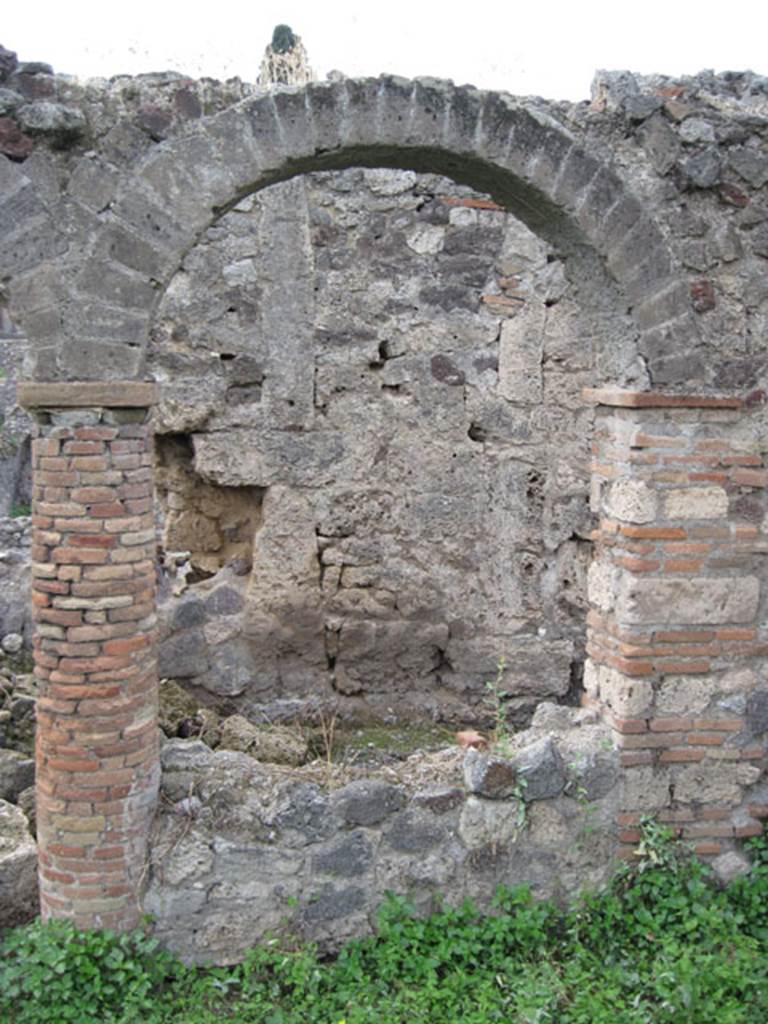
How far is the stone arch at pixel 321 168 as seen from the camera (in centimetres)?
356

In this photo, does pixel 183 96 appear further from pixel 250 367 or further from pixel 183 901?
pixel 183 901

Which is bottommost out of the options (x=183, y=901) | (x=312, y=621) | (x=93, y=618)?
(x=183, y=901)

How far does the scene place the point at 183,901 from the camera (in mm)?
3801

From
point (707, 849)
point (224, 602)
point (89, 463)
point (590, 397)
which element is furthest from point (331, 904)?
point (224, 602)

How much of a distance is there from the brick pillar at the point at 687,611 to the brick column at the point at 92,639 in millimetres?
1992

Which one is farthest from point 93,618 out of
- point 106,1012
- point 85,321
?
point 106,1012

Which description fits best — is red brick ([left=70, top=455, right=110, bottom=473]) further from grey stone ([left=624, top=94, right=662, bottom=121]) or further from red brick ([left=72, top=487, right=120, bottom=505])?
grey stone ([left=624, top=94, right=662, bottom=121])

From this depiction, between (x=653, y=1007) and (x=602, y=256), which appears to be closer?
(x=653, y=1007)

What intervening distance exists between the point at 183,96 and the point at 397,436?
306 centimetres

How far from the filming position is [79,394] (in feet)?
11.6

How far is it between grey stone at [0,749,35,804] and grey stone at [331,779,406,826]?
59.4 inches

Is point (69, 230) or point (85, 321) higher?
point (69, 230)

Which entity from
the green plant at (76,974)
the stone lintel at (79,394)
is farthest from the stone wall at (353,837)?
the stone lintel at (79,394)

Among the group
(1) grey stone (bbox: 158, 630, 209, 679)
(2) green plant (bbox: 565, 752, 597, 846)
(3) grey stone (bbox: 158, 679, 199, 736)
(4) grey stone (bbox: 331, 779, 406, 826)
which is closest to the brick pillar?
(2) green plant (bbox: 565, 752, 597, 846)
